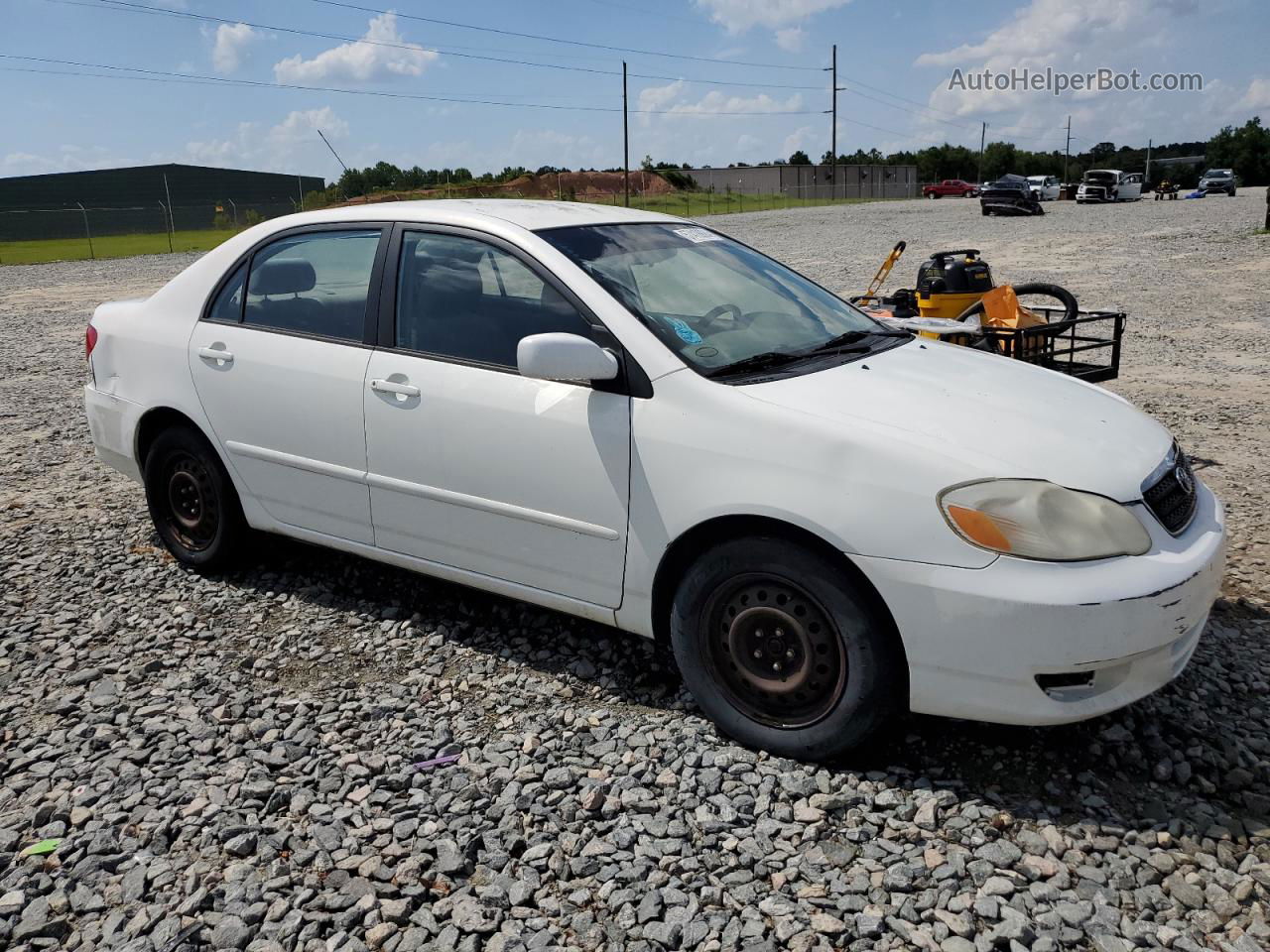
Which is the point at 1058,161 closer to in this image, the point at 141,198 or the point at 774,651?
the point at 141,198

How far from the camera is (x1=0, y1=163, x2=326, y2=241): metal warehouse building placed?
44.3 meters

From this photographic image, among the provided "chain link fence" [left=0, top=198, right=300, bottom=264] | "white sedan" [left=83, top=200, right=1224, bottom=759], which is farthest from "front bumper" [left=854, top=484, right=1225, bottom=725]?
"chain link fence" [left=0, top=198, right=300, bottom=264]

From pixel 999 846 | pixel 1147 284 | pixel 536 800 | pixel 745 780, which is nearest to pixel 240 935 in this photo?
pixel 536 800

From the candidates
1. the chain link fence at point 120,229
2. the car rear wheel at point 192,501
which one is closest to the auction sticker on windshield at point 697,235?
the car rear wheel at point 192,501

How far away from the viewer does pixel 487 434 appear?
12.4 feet

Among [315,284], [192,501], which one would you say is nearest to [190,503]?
[192,501]

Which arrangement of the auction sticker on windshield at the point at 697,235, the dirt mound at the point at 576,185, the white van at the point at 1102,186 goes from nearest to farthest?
the auction sticker on windshield at the point at 697,235 → the white van at the point at 1102,186 → the dirt mound at the point at 576,185

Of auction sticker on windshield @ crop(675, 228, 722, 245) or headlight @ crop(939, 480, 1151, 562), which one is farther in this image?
auction sticker on windshield @ crop(675, 228, 722, 245)

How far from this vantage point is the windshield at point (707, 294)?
3688mm

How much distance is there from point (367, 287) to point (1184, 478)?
10.1 ft

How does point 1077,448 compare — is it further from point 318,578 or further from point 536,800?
point 318,578

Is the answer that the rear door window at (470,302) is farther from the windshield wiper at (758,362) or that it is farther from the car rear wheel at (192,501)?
the car rear wheel at (192,501)

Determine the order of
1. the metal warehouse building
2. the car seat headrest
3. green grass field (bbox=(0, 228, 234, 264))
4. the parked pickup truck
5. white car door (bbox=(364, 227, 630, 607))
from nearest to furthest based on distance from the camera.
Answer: white car door (bbox=(364, 227, 630, 607))
the car seat headrest
green grass field (bbox=(0, 228, 234, 264))
the metal warehouse building
the parked pickup truck

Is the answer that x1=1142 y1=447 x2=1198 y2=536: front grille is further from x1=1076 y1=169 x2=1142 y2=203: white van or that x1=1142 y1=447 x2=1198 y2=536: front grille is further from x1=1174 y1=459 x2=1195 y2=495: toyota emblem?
x1=1076 y1=169 x2=1142 y2=203: white van
